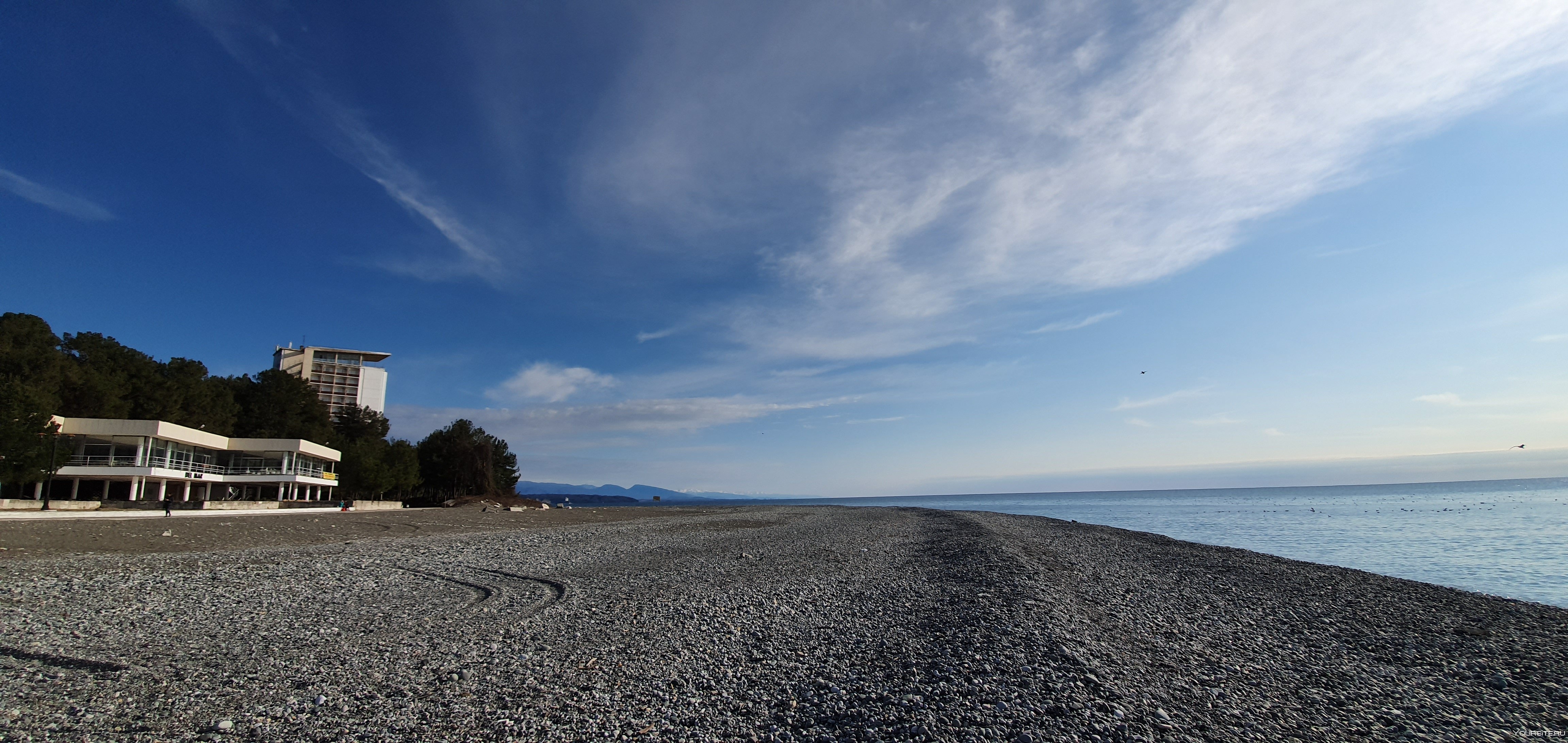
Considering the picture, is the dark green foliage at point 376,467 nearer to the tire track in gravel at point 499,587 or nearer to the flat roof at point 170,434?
the flat roof at point 170,434

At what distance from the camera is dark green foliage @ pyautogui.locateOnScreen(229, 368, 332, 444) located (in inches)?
2630

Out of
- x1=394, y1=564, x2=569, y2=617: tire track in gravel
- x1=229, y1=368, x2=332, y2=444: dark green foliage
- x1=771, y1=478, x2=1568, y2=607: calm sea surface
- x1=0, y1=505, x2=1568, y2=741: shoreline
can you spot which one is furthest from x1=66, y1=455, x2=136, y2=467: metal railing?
x1=771, y1=478, x2=1568, y2=607: calm sea surface

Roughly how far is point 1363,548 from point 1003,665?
30.0m

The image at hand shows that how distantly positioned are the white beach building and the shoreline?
30713 millimetres

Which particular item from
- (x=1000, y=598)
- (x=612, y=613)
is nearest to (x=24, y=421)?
(x=612, y=613)

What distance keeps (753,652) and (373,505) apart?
5663 centimetres

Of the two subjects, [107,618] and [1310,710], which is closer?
[1310,710]

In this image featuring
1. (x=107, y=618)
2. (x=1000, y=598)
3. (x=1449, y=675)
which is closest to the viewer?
(x=1449, y=675)

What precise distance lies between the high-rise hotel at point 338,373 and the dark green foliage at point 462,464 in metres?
67.6

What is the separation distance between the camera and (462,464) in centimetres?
7256

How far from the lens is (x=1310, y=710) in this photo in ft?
24.2

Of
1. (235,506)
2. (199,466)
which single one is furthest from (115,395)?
(235,506)

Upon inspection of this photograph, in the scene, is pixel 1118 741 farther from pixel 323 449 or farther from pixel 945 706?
pixel 323 449

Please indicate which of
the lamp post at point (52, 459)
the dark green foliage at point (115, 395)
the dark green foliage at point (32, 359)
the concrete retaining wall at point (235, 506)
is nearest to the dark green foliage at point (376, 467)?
the dark green foliage at point (115, 395)
